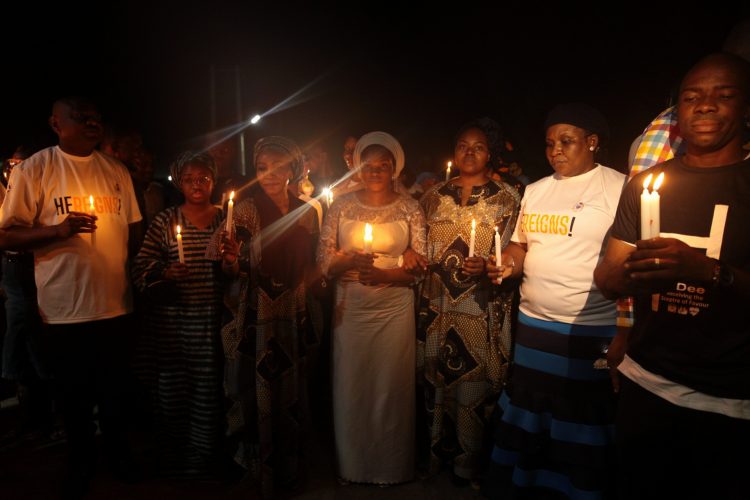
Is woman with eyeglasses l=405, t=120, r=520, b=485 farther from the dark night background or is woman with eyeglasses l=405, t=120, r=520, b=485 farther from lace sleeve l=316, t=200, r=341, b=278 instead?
the dark night background

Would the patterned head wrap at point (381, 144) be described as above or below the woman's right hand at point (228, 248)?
above

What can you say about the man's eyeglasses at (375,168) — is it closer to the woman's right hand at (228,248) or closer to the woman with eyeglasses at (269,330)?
the woman with eyeglasses at (269,330)

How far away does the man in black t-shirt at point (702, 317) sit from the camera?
153 cm

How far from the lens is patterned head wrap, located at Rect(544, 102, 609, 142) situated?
2475 mm

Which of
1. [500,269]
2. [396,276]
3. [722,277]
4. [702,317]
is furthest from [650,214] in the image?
[396,276]

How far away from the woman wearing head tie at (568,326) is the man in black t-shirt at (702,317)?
71cm

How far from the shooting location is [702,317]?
1577mm

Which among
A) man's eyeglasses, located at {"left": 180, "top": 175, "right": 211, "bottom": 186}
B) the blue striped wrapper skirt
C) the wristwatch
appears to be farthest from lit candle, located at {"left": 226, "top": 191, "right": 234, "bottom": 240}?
the wristwatch

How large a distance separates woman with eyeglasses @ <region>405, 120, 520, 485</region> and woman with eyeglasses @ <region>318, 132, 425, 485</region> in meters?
0.16

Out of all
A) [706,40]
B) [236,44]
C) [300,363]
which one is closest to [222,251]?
[300,363]

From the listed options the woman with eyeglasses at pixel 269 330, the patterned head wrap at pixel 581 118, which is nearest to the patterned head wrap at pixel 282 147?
the woman with eyeglasses at pixel 269 330

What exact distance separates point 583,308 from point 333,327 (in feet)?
5.44

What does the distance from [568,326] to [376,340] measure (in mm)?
1252

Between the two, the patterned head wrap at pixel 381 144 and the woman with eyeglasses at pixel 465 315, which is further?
the patterned head wrap at pixel 381 144
